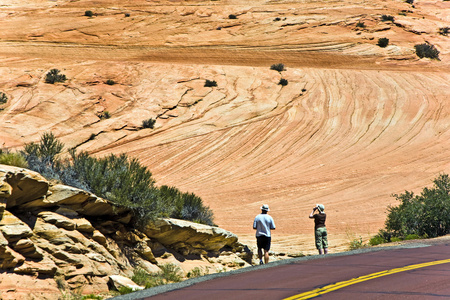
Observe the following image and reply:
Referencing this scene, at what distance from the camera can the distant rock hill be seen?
8.05 m

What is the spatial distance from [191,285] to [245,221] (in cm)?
1152

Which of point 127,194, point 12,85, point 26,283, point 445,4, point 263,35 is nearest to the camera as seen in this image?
point 26,283

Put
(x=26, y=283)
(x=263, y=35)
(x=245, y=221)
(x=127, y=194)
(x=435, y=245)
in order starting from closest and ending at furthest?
(x=26, y=283) < (x=127, y=194) < (x=435, y=245) < (x=245, y=221) < (x=263, y=35)

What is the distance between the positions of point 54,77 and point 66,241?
23.3 metres

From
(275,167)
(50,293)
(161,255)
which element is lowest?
(275,167)

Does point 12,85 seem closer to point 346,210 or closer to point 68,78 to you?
point 68,78

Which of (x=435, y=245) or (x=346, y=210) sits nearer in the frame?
(x=435, y=245)

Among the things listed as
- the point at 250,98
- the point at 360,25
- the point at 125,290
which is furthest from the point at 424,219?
the point at 360,25

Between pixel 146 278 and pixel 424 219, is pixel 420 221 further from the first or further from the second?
pixel 146 278

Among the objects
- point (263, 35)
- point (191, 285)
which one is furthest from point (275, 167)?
point (263, 35)

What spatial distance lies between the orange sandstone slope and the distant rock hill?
6859 millimetres

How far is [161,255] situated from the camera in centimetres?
1237

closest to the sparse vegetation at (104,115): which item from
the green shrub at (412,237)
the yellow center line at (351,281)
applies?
the green shrub at (412,237)

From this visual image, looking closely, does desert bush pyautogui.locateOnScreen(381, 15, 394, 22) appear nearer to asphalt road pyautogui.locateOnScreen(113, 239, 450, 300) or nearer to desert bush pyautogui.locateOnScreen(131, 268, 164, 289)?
asphalt road pyautogui.locateOnScreen(113, 239, 450, 300)
